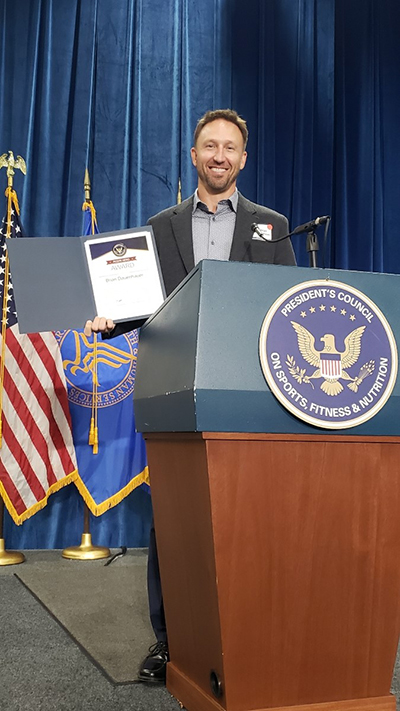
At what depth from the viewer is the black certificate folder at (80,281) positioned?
5.88 ft

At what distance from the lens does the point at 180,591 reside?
1546 mm

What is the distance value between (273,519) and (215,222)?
1.08 metres

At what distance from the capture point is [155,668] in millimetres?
1794

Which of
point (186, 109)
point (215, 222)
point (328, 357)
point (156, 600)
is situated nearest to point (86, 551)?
point (156, 600)

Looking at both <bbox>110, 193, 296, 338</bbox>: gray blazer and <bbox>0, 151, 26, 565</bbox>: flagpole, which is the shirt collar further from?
<bbox>0, 151, 26, 565</bbox>: flagpole

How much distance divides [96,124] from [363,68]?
2.10 meters

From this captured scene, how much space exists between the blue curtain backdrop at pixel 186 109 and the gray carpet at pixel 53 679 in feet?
7.24

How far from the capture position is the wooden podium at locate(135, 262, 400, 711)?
1261 millimetres

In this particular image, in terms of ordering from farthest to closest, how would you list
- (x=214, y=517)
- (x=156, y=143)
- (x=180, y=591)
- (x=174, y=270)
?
(x=156, y=143) → (x=174, y=270) → (x=180, y=591) → (x=214, y=517)

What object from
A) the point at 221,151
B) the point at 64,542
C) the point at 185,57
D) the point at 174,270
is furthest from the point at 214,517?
the point at 185,57

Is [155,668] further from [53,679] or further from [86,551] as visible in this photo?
[86,551]

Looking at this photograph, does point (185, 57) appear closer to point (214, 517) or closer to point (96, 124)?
point (96, 124)

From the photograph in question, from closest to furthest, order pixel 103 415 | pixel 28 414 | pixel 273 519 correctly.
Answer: pixel 273 519, pixel 28 414, pixel 103 415

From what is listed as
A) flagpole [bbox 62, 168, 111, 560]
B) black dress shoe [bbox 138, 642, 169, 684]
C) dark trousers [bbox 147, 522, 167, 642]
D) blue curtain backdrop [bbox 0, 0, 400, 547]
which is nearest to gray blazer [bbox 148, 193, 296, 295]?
dark trousers [bbox 147, 522, 167, 642]
